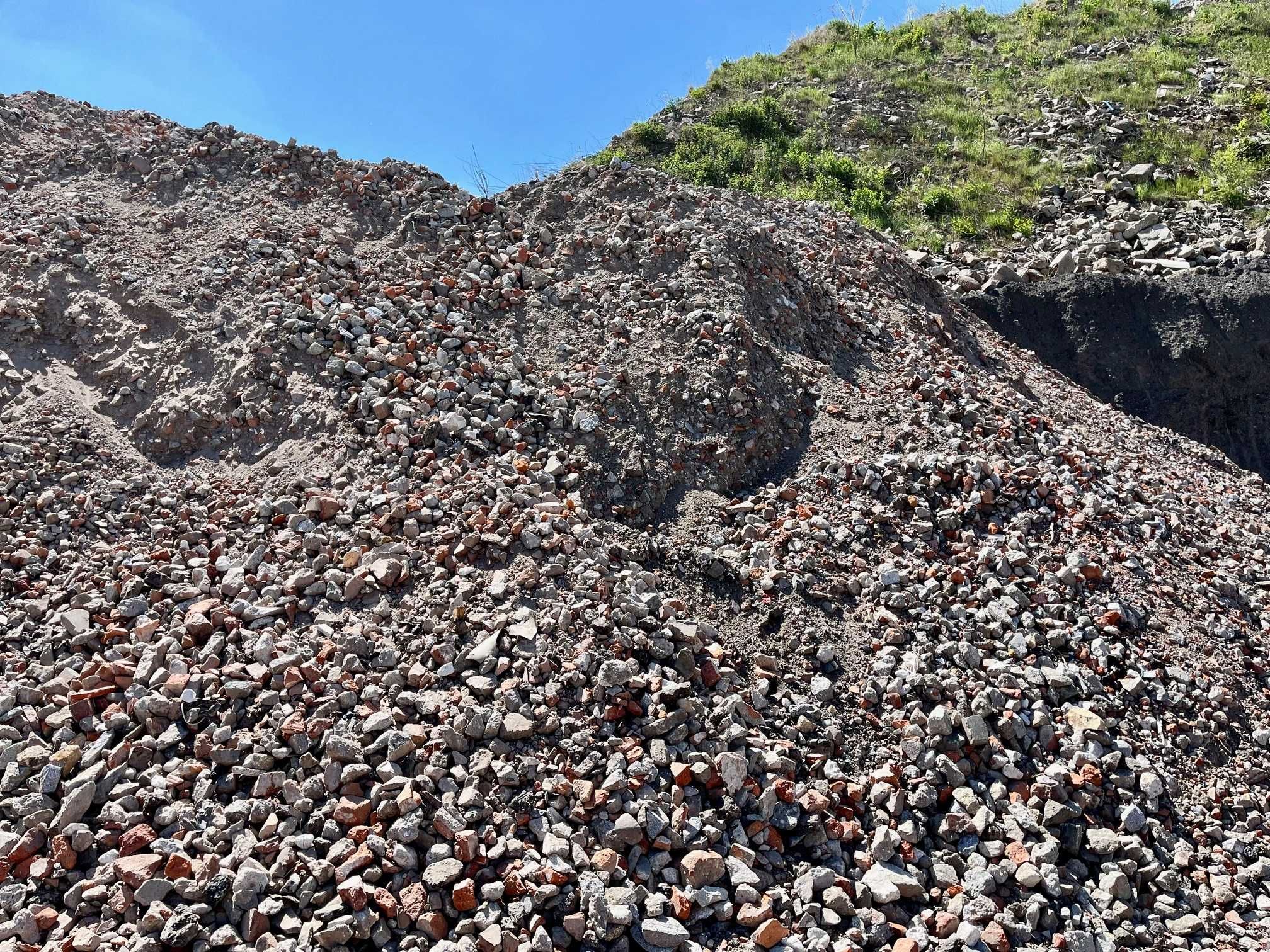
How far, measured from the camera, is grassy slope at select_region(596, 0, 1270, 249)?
1173 centimetres

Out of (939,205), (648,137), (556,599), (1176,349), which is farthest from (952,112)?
(556,599)

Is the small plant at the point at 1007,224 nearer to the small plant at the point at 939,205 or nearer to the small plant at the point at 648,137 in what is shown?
the small plant at the point at 939,205

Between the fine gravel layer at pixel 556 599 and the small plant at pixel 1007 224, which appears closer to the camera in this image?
the fine gravel layer at pixel 556 599

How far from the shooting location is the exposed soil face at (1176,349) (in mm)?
9320

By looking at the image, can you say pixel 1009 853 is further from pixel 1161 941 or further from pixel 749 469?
pixel 749 469

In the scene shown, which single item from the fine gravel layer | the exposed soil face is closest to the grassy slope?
the exposed soil face

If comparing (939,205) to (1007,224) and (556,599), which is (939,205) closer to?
(1007,224)

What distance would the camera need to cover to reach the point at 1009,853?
3525 millimetres

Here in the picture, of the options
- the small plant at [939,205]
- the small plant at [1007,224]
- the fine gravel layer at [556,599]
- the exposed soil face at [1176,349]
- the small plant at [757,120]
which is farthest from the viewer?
the small plant at [757,120]

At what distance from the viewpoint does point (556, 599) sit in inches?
160

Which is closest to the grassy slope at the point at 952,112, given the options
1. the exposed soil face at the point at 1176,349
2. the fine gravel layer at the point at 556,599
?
the exposed soil face at the point at 1176,349

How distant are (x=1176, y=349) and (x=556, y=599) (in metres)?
8.03

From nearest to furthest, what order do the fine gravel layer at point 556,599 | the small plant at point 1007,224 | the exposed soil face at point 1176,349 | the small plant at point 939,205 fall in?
the fine gravel layer at point 556,599 < the exposed soil face at point 1176,349 < the small plant at point 1007,224 < the small plant at point 939,205

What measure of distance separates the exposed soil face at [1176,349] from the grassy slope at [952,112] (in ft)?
6.64
